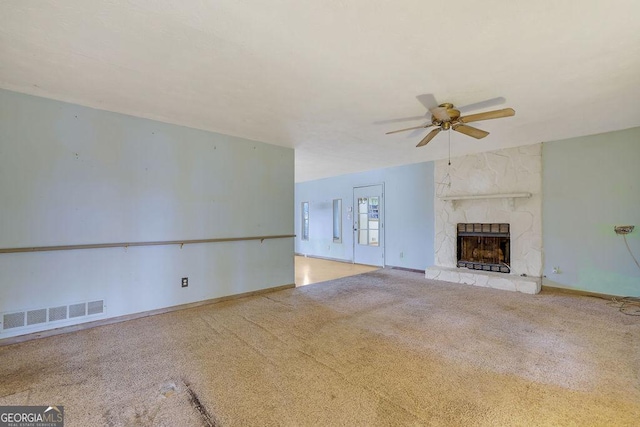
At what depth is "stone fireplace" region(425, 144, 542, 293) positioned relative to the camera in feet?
15.8

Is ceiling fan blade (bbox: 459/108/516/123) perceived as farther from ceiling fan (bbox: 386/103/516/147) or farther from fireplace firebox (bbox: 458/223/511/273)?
fireplace firebox (bbox: 458/223/511/273)

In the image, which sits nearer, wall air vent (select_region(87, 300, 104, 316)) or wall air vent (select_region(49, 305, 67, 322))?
wall air vent (select_region(49, 305, 67, 322))

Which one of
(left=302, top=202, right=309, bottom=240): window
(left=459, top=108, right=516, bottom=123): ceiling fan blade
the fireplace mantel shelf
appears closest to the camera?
(left=459, top=108, right=516, bottom=123): ceiling fan blade

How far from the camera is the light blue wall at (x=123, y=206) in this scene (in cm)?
282

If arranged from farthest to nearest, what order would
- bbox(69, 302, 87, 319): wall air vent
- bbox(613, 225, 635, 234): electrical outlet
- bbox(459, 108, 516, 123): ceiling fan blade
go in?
bbox(613, 225, 635, 234): electrical outlet
bbox(69, 302, 87, 319): wall air vent
bbox(459, 108, 516, 123): ceiling fan blade

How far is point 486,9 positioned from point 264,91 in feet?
6.20

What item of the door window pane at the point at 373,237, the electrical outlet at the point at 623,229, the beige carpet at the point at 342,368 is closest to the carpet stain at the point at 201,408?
the beige carpet at the point at 342,368

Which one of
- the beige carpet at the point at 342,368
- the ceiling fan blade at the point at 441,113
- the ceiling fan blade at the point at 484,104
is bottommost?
the beige carpet at the point at 342,368

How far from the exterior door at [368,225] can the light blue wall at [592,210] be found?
10.5 ft

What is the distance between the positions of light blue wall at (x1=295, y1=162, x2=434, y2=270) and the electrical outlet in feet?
8.94

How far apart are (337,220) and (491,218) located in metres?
3.89

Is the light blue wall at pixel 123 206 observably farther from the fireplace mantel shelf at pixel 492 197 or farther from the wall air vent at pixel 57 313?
the fireplace mantel shelf at pixel 492 197

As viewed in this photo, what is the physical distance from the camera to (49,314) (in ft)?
9.57

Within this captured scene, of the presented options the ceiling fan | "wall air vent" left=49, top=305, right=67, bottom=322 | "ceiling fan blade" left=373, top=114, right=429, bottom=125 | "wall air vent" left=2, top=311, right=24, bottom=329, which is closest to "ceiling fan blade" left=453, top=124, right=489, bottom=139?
the ceiling fan
